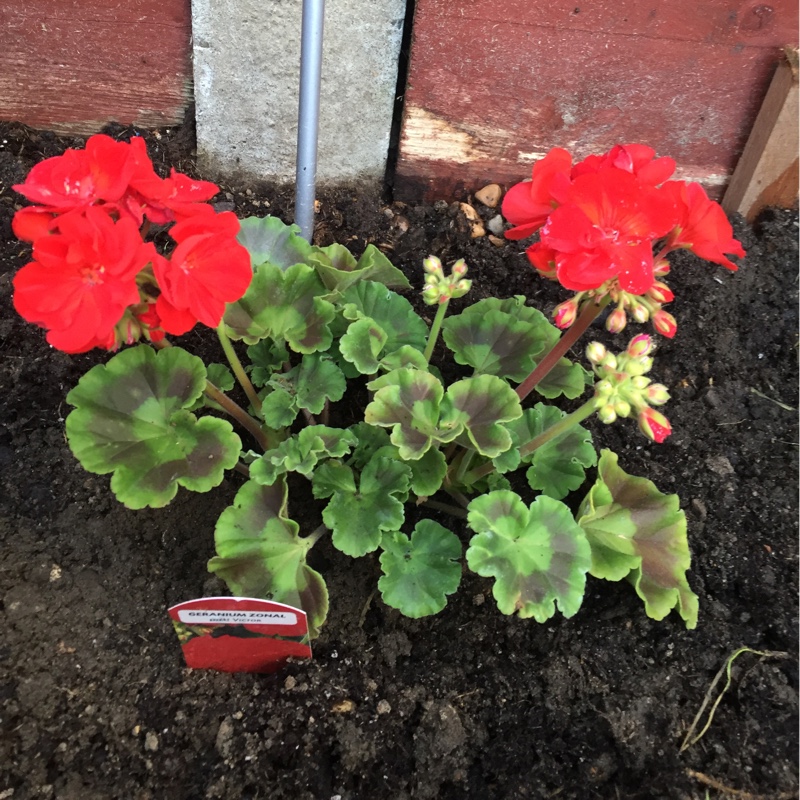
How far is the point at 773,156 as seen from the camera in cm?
251

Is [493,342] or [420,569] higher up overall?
[493,342]

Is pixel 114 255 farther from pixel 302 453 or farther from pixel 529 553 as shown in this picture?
pixel 529 553

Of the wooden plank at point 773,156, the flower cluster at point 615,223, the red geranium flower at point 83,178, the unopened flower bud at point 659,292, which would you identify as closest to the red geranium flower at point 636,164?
the flower cluster at point 615,223

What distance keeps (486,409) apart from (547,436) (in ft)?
0.50

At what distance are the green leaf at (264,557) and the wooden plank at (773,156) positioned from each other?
193cm

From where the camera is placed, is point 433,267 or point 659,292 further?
point 433,267

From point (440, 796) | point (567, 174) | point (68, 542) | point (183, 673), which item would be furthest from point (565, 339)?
point (68, 542)

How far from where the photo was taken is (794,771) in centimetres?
167

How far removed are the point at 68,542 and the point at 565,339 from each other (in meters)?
1.32

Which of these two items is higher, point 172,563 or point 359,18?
point 359,18

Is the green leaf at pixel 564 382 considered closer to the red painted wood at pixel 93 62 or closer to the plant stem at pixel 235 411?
the plant stem at pixel 235 411

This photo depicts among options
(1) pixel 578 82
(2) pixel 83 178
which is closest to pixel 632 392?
(2) pixel 83 178

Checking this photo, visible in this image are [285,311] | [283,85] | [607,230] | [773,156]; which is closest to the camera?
[607,230]

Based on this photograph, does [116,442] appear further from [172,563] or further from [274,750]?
[274,750]
